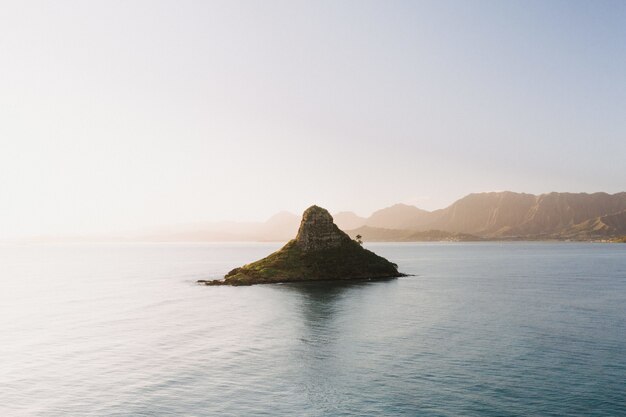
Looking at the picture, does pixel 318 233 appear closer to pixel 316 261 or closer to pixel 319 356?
pixel 316 261

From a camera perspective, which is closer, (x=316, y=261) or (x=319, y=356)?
(x=319, y=356)

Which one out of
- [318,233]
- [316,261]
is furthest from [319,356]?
[318,233]

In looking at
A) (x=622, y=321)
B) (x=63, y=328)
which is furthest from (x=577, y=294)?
(x=63, y=328)

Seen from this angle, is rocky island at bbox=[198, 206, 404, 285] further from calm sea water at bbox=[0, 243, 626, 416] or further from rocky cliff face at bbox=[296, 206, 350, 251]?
calm sea water at bbox=[0, 243, 626, 416]

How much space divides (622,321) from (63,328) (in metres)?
99.3

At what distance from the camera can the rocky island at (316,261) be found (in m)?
150

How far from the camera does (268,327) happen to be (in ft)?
253

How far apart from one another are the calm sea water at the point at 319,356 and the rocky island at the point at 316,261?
3710 centimetres

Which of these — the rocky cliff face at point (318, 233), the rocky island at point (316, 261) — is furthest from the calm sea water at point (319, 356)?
the rocky cliff face at point (318, 233)

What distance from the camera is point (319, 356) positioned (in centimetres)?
5769

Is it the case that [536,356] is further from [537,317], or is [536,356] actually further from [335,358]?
[537,317]

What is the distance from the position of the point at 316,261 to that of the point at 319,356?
98065mm

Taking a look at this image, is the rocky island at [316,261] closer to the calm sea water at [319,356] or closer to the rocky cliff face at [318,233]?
the rocky cliff face at [318,233]

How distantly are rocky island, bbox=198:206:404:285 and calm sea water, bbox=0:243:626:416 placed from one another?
1460 inches
